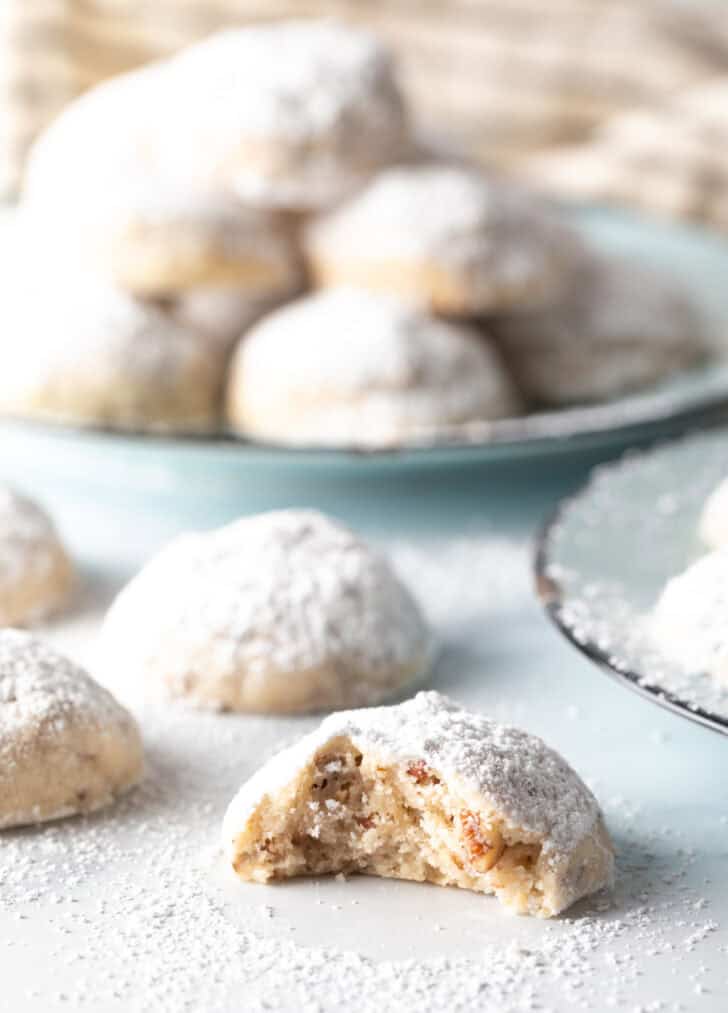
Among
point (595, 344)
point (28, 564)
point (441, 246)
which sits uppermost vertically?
point (441, 246)

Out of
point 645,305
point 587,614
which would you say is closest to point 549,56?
point 645,305

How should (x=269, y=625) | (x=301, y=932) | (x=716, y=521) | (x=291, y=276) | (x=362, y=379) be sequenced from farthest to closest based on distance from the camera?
(x=291, y=276), (x=362, y=379), (x=716, y=521), (x=269, y=625), (x=301, y=932)

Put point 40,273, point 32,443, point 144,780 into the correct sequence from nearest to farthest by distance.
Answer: point 144,780
point 32,443
point 40,273

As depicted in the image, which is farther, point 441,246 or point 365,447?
point 441,246

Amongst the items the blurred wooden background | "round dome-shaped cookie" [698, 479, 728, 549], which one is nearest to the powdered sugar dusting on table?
"round dome-shaped cookie" [698, 479, 728, 549]

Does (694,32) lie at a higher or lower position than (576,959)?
higher

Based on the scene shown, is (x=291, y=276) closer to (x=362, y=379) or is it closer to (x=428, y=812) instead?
(x=362, y=379)

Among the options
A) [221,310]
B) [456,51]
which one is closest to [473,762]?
[221,310]

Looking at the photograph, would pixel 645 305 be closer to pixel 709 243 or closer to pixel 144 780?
pixel 709 243
